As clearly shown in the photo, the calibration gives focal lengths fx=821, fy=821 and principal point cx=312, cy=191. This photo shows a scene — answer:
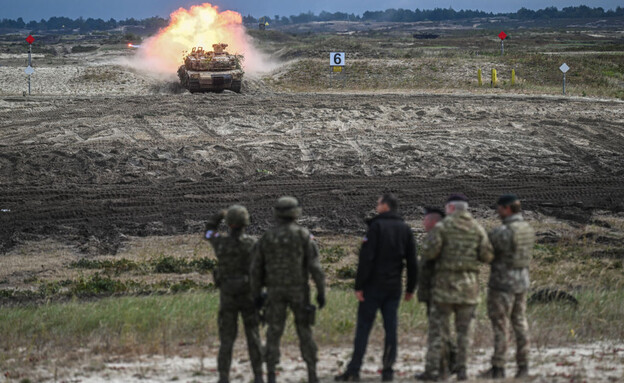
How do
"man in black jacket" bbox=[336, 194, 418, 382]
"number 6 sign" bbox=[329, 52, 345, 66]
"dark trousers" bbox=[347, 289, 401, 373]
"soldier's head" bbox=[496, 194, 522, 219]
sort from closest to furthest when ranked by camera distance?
"man in black jacket" bbox=[336, 194, 418, 382] < "dark trousers" bbox=[347, 289, 401, 373] < "soldier's head" bbox=[496, 194, 522, 219] < "number 6 sign" bbox=[329, 52, 345, 66]

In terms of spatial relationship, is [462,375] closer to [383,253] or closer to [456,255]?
[456,255]

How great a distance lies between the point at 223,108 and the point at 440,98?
882 centimetres

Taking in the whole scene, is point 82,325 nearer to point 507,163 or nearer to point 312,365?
point 312,365

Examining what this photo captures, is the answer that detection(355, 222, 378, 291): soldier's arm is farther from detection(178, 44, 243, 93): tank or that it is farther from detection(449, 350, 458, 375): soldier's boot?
detection(178, 44, 243, 93): tank

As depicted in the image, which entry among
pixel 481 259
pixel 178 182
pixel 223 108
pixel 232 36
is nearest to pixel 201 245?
pixel 178 182

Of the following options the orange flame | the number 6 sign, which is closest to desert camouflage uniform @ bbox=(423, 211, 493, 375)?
the number 6 sign

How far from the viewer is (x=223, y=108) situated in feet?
98.7

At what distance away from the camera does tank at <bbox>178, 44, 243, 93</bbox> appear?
34781 mm

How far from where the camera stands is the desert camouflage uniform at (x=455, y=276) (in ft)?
28.6

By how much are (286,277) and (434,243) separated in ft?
5.29


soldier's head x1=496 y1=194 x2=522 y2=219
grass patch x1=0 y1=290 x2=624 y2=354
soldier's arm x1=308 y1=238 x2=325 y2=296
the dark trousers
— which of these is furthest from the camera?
grass patch x1=0 y1=290 x2=624 y2=354

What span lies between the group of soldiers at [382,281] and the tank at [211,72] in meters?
26.4

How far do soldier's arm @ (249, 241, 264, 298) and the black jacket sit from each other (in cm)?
103

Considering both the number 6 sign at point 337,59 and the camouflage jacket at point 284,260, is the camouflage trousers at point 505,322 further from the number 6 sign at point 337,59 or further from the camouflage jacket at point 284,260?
the number 6 sign at point 337,59
